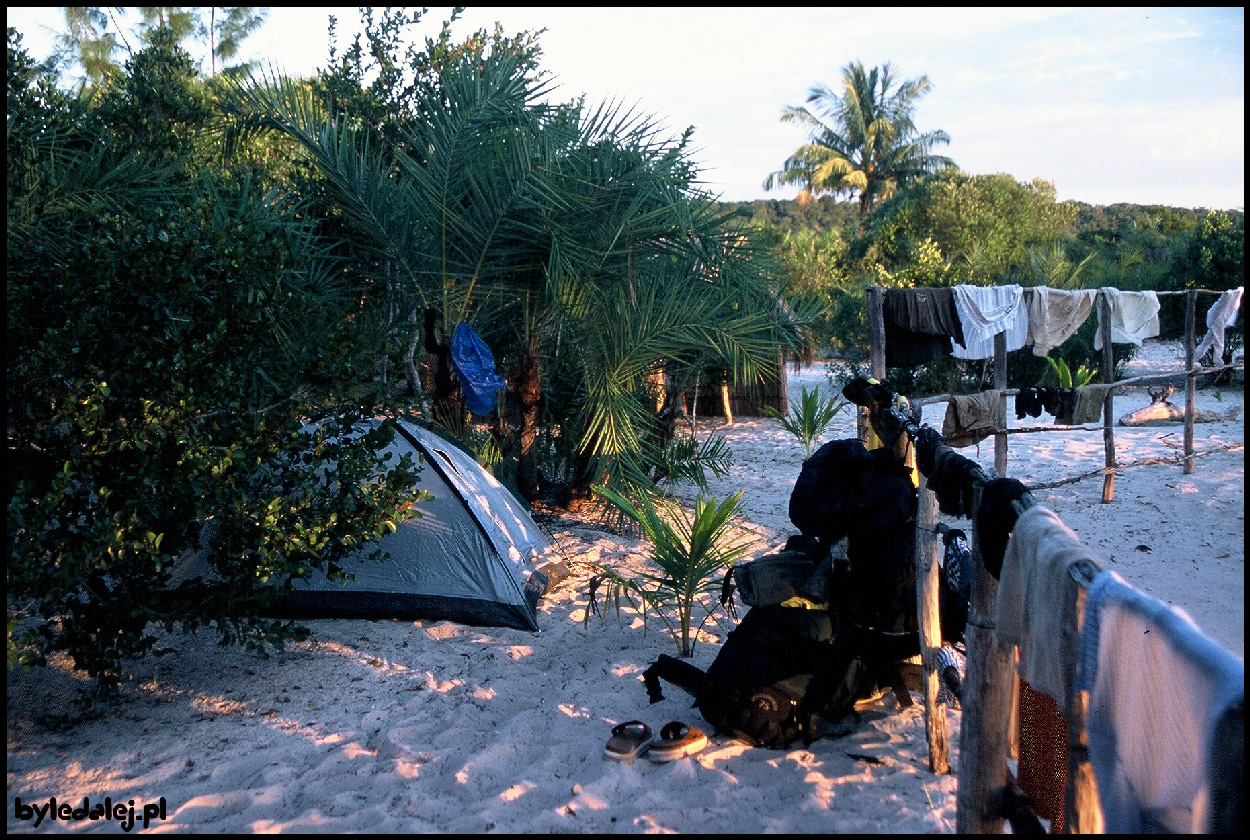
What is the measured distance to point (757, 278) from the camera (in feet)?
25.9

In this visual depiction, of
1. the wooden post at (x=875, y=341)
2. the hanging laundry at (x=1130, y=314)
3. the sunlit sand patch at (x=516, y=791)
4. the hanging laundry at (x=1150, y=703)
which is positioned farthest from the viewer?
the hanging laundry at (x=1130, y=314)

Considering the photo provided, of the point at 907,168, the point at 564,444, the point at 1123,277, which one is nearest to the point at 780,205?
the point at 907,168

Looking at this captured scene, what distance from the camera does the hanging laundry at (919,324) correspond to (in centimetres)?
715

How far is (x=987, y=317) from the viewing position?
7.93 meters

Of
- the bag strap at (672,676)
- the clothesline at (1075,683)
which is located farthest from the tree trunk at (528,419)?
the clothesline at (1075,683)

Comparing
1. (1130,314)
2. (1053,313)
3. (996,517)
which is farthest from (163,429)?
(1130,314)

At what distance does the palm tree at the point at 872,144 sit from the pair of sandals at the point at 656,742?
28794 mm

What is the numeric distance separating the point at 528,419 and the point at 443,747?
4.41m

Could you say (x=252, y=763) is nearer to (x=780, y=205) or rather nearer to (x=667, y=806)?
(x=667, y=806)

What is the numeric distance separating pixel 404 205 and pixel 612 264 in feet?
5.55

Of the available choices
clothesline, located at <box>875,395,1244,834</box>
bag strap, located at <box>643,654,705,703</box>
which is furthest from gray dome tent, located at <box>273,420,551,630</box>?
clothesline, located at <box>875,395,1244,834</box>

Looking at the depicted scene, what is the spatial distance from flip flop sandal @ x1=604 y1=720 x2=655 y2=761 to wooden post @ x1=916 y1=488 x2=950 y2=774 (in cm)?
115

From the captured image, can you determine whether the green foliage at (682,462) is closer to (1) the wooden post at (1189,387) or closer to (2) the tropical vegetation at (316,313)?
(2) the tropical vegetation at (316,313)

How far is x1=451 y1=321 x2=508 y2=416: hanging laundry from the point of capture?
6.76 metres
